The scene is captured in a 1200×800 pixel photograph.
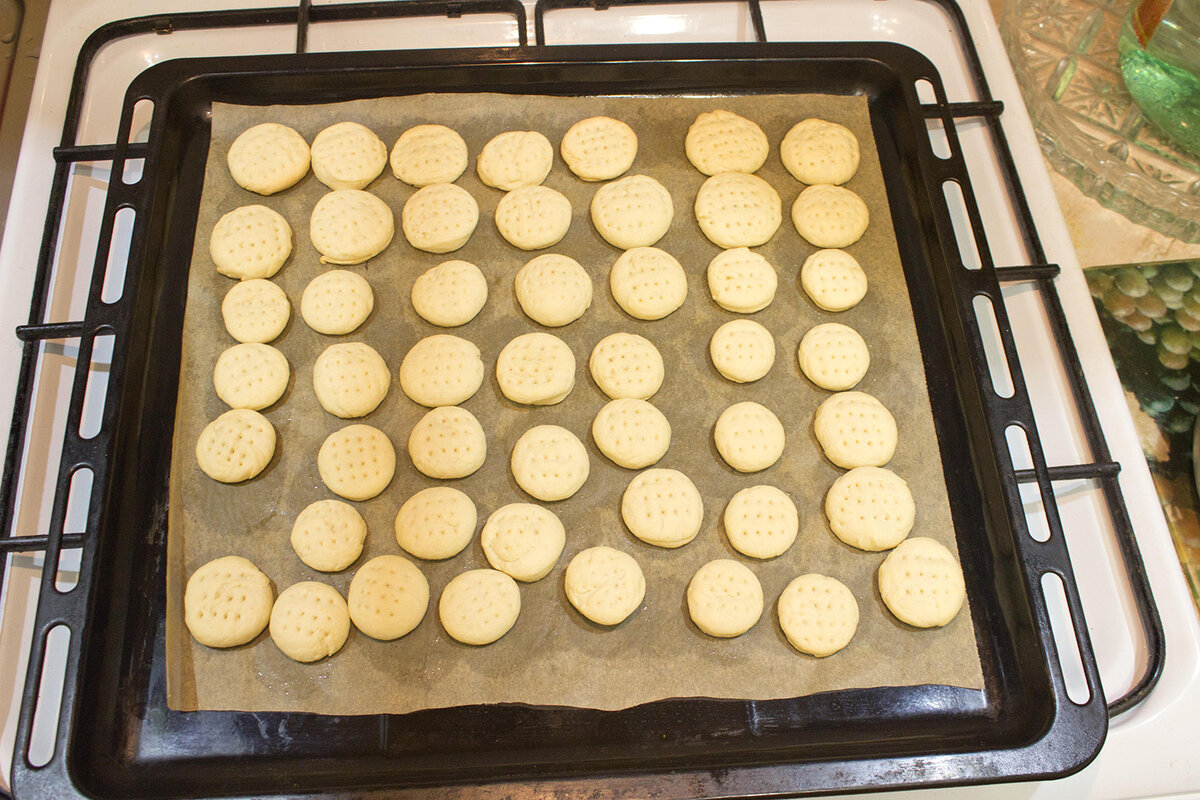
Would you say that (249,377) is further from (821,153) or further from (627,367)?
(821,153)

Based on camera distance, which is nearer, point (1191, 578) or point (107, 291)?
point (1191, 578)

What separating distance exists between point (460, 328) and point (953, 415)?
0.81m

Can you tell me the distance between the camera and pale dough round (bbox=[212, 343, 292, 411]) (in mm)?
1196

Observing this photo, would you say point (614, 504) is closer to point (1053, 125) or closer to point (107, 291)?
point (107, 291)

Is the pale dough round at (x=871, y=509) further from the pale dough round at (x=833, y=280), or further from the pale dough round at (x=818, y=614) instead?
the pale dough round at (x=833, y=280)

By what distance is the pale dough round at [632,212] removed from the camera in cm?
132

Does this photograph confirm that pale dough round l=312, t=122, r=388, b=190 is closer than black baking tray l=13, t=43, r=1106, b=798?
No

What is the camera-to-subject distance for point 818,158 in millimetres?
1363

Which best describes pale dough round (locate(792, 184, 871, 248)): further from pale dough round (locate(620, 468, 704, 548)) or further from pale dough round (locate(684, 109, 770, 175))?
pale dough round (locate(620, 468, 704, 548))

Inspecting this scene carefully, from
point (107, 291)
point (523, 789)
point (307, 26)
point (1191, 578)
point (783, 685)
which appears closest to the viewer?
point (523, 789)

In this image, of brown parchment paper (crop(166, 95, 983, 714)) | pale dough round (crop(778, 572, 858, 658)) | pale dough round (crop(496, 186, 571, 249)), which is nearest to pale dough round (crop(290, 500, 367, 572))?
brown parchment paper (crop(166, 95, 983, 714))

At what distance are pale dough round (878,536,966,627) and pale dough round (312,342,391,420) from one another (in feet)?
2.69

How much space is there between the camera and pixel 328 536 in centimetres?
112

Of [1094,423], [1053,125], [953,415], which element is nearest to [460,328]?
[953,415]
